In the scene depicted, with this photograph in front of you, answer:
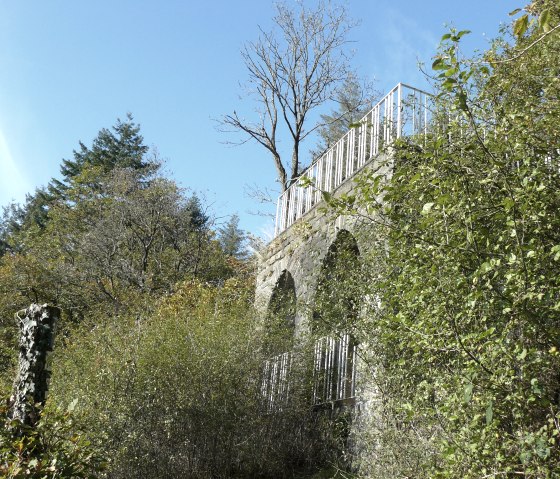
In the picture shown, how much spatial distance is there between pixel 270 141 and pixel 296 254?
27.7 feet

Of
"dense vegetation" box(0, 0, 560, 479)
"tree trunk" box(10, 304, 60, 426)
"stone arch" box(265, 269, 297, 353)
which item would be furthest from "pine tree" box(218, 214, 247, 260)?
"tree trunk" box(10, 304, 60, 426)

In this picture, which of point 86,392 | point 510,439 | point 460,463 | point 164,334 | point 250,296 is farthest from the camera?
point 250,296

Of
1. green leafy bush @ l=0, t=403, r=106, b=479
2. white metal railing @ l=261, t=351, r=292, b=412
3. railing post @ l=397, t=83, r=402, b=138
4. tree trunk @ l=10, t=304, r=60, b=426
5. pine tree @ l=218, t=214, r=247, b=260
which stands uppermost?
pine tree @ l=218, t=214, r=247, b=260

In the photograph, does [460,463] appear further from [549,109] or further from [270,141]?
[270,141]

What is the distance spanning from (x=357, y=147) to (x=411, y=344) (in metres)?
5.42

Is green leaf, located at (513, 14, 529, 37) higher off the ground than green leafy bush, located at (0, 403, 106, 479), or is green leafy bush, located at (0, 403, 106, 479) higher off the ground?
green leaf, located at (513, 14, 529, 37)

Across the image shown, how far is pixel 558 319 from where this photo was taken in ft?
11.1

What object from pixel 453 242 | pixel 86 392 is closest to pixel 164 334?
pixel 86 392

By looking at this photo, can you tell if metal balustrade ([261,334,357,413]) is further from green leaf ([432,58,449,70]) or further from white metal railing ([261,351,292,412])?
green leaf ([432,58,449,70])

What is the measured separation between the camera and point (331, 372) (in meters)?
7.81

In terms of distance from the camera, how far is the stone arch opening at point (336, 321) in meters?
6.23

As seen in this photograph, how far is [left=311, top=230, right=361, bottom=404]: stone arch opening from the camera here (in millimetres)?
6230

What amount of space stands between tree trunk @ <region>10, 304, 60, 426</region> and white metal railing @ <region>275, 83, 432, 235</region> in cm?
279

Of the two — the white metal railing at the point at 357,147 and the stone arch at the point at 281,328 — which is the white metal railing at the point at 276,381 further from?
the white metal railing at the point at 357,147
